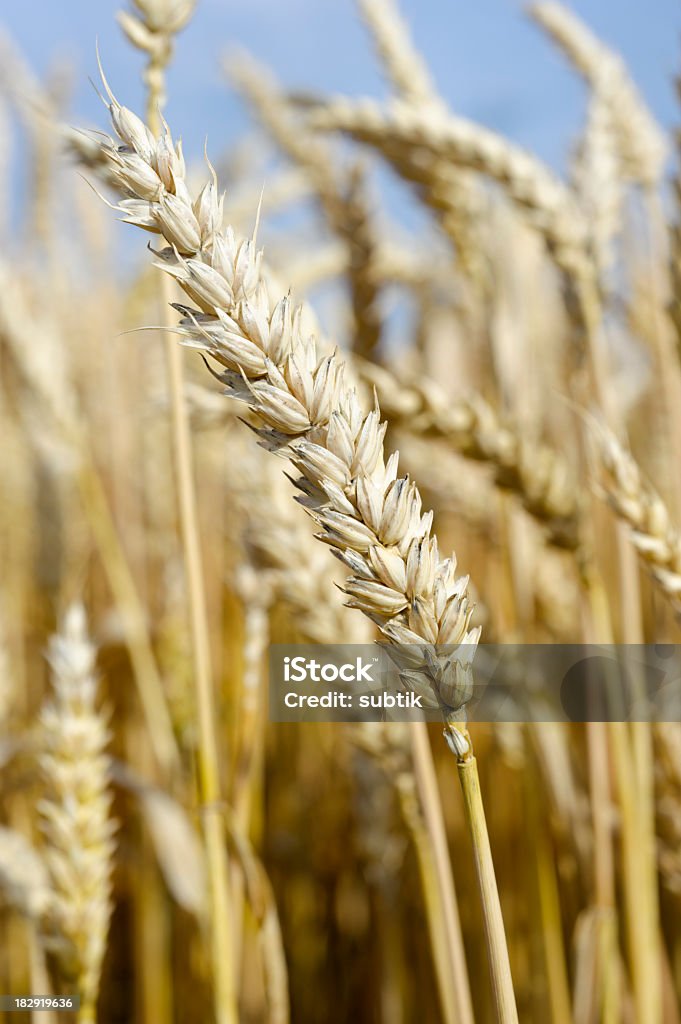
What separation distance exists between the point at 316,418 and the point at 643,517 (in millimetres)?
255

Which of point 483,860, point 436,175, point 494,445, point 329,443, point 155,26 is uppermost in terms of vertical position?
point 436,175

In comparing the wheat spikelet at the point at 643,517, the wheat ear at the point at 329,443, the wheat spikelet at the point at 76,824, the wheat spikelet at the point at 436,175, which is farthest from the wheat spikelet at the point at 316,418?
the wheat spikelet at the point at 436,175

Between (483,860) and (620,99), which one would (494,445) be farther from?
(620,99)

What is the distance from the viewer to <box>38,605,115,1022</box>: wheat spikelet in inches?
20.9

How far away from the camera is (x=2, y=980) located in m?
0.98

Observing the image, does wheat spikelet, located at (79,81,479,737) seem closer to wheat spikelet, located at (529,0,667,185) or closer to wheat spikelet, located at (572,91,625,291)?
wheat spikelet, located at (572,91,625,291)

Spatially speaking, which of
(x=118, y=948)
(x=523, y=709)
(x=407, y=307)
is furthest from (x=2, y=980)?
(x=407, y=307)

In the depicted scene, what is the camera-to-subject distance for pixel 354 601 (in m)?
0.29

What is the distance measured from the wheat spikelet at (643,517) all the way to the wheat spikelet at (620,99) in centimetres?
66

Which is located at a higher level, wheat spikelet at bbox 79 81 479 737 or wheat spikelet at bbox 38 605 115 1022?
wheat spikelet at bbox 79 81 479 737

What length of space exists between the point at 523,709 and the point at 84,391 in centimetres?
176

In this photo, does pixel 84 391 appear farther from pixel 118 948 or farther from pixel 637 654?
pixel 637 654

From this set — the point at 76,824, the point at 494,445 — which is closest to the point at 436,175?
the point at 494,445

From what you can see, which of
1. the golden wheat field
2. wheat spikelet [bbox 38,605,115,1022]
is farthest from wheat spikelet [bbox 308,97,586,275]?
wheat spikelet [bbox 38,605,115,1022]
